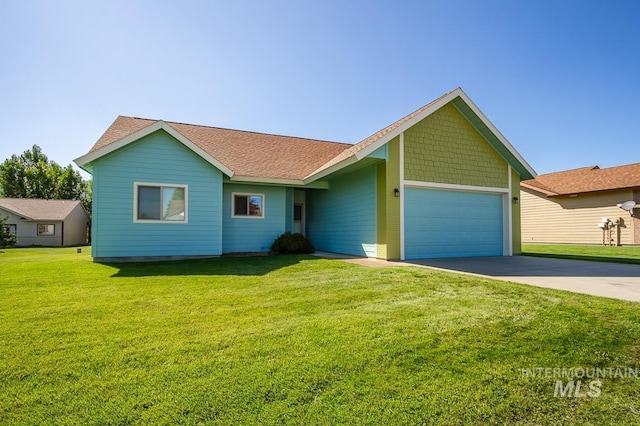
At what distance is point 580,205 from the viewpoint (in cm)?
2058

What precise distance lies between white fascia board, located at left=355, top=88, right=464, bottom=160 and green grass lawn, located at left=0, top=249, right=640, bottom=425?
201 inches

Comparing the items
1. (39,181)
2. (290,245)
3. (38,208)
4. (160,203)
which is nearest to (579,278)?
(290,245)

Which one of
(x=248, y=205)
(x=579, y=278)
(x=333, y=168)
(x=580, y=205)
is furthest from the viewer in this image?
(x=580, y=205)

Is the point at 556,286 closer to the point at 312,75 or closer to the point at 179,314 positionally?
the point at 179,314

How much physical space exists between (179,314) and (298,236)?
8310 millimetres

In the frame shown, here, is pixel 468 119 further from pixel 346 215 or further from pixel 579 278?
pixel 579 278

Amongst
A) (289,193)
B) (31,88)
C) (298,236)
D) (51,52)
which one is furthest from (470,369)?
(31,88)

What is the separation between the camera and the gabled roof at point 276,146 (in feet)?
32.9

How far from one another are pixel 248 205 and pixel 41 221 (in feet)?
83.1

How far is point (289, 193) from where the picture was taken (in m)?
13.4

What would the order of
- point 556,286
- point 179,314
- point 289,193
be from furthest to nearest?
point 289,193, point 556,286, point 179,314

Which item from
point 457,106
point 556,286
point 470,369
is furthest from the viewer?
point 457,106

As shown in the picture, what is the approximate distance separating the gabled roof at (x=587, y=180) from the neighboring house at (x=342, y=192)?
1064 centimetres

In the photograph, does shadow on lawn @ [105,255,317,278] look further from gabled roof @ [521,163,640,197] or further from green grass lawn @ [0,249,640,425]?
gabled roof @ [521,163,640,197]
